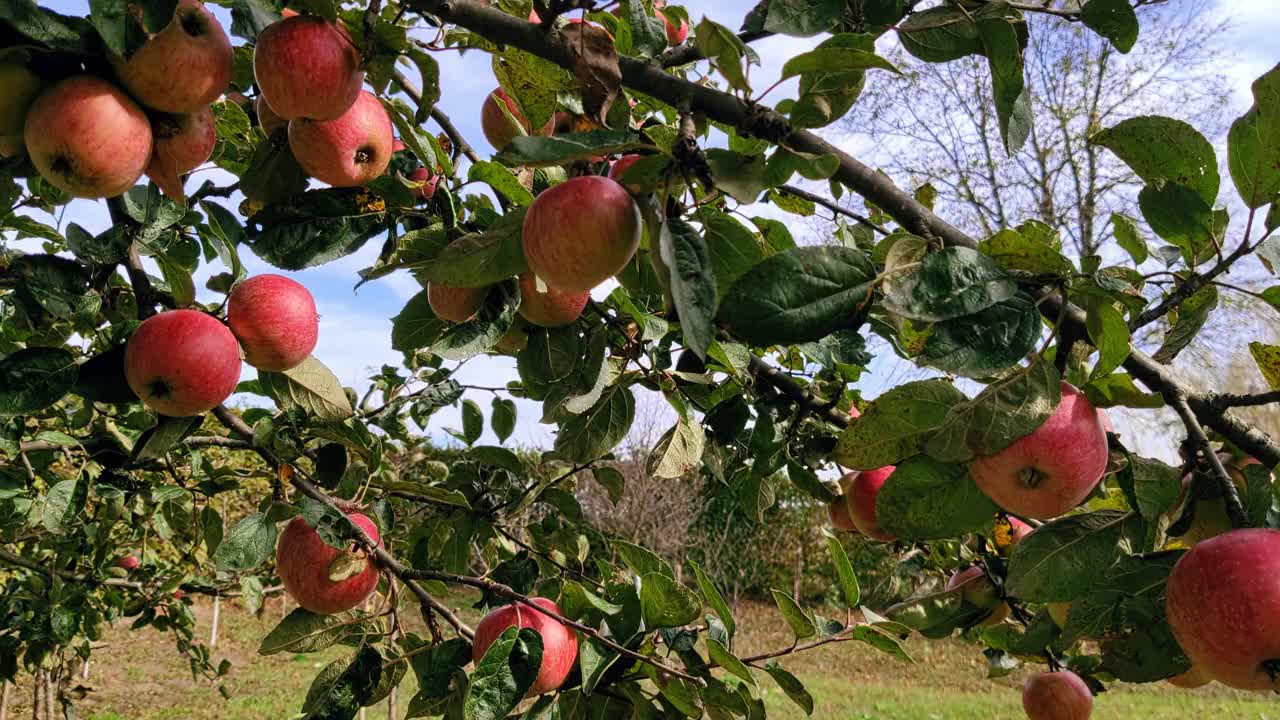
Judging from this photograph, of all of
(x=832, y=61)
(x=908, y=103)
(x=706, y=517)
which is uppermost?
(x=832, y=61)

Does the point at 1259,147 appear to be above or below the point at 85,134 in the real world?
above

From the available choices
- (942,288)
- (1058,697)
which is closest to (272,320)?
(942,288)

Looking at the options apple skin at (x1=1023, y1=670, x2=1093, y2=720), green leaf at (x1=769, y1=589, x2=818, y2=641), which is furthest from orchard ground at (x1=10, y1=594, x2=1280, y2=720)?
green leaf at (x1=769, y1=589, x2=818, y2=641)

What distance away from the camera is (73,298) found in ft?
3.89

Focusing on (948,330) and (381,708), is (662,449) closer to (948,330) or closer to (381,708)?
(948,330)

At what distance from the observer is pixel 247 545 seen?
131 centimetres

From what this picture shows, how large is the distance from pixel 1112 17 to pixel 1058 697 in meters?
1.29

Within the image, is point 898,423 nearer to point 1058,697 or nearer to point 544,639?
point 544,639

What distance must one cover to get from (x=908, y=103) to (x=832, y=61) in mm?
14683

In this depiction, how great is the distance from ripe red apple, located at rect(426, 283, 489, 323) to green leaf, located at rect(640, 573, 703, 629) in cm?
41

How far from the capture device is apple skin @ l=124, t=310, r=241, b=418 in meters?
1.09

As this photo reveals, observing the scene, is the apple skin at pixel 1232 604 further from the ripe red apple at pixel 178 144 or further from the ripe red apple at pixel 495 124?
the ripe red apple at pixel 178 144

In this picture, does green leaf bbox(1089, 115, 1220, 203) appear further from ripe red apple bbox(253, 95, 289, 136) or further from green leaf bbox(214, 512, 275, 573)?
green leaf bbox(214, 512, 275, 573)

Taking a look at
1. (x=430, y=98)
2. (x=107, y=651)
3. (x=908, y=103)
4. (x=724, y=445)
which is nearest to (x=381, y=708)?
(x=107, y=651)
